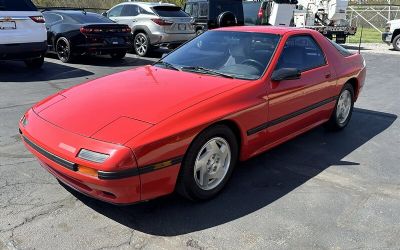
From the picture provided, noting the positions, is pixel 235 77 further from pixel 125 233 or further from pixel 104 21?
pixel 104 21

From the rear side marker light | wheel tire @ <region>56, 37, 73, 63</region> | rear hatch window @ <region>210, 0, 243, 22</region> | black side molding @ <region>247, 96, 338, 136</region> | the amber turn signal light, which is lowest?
the amber turn signal light

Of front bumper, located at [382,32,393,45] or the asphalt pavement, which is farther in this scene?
front bumper, located at [382,32,393,45]

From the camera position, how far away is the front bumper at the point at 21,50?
8.41 metres

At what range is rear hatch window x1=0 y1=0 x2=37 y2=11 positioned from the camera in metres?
8.30

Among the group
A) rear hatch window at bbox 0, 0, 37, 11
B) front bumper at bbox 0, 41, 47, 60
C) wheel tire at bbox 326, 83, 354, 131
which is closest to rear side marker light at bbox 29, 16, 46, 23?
rear hatch window at bbox 0, 0, 37, 11

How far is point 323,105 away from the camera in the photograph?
16.2 ft

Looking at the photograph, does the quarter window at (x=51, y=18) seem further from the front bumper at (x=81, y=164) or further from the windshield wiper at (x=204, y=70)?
the front bumper at (x=81, y=164)

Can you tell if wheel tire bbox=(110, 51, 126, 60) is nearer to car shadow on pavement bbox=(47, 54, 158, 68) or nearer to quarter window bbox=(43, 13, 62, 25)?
car shadow on pavement bbox=(47, 54, 158, 68)

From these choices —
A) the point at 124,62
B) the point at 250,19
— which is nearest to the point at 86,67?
the point at 124,62

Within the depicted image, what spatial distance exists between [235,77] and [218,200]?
118 centimetres

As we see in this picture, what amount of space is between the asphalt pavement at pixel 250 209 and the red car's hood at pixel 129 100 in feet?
2.28

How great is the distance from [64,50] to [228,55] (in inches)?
297

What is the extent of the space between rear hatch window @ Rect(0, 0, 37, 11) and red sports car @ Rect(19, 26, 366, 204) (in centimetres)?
516

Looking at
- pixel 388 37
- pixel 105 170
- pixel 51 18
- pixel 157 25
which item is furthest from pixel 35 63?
pixel 388 37
